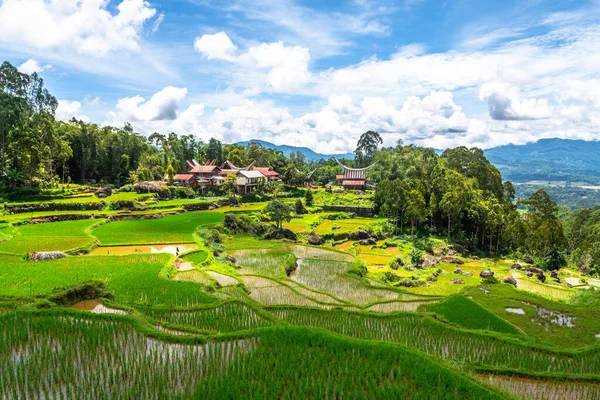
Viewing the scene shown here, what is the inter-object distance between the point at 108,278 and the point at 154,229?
1671 cm

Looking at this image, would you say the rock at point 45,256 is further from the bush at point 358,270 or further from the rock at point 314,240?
the rock at point 314,240

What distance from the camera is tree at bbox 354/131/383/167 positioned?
108m

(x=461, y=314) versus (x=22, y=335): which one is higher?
(x=22, y=335)

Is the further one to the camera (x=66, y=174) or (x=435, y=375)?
(x=66, y=174)

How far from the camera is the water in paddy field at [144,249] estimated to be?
2595 centimetres

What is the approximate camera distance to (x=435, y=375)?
866 centimetres

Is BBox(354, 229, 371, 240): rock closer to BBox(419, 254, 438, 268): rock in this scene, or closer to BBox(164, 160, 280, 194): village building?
BBox(419, 254, 438, 268): rock

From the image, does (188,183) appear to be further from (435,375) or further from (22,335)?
(435,375)

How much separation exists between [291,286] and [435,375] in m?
12.5

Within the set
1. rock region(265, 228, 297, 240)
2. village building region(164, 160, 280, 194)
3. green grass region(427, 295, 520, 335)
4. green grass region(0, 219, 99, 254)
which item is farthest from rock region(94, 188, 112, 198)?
green grass region(427, 295, 520, 335)

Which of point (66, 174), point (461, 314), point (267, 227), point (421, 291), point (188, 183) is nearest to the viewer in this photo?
point (461, 314)

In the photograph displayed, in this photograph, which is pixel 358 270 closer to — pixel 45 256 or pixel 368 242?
pixel 368 242

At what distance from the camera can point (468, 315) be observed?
52.7 feet

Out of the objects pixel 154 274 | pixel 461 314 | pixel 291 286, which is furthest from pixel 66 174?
pixel 461 314
